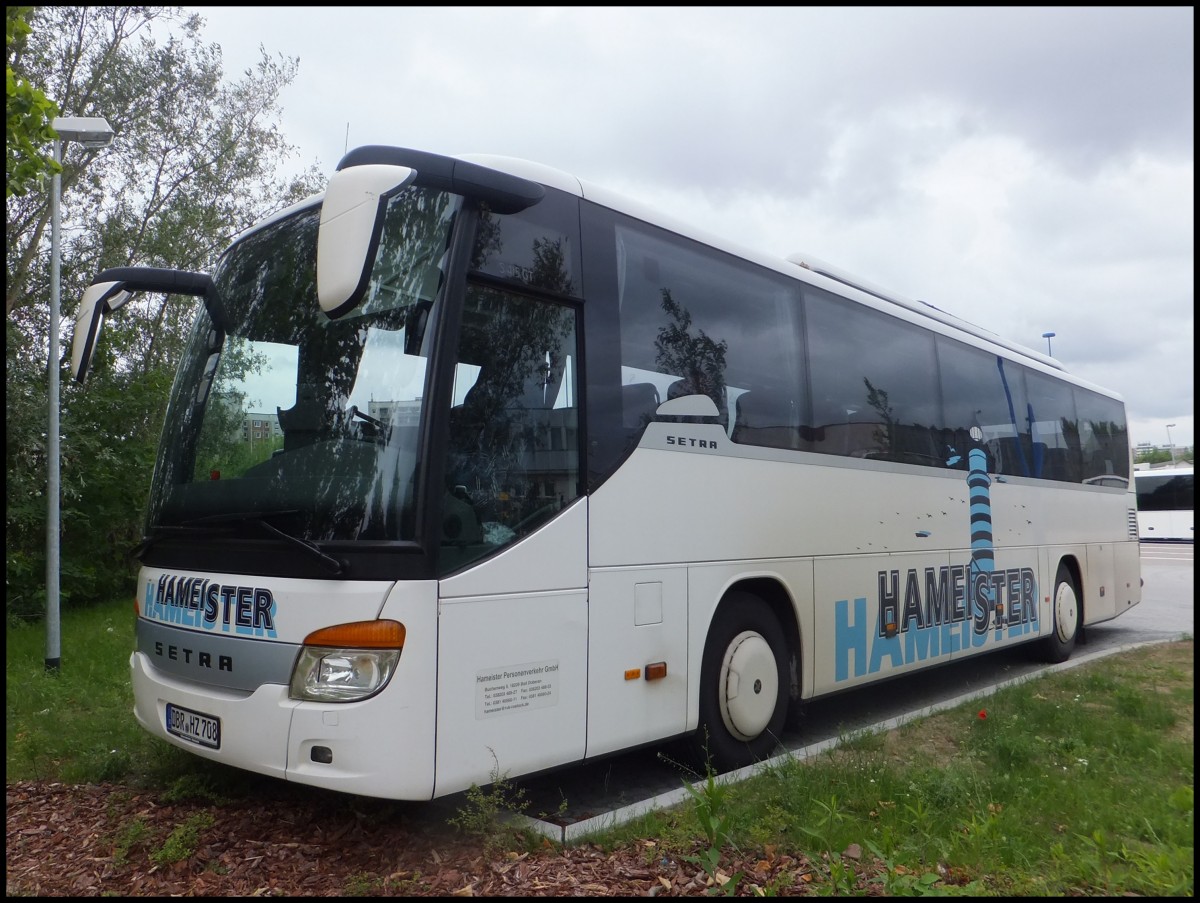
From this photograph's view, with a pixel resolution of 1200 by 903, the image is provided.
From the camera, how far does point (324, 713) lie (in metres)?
4.06

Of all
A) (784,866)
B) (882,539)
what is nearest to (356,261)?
→ (784,866)

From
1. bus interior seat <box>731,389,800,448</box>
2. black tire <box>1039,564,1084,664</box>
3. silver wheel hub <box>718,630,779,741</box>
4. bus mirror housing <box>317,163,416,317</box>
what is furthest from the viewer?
black tire <box>1039,564,1084,664</box>

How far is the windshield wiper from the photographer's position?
4.08 m

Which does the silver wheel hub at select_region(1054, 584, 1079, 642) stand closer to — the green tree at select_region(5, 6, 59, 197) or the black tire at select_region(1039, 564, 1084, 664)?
the black tire at select_region(1039, 564, 1084, 664)

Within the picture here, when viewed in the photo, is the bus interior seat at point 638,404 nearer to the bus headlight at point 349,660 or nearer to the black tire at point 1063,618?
the bus headlight at point 349,660

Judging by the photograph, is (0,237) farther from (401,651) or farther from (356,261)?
(401,651)

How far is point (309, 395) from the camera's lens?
14.9 feet

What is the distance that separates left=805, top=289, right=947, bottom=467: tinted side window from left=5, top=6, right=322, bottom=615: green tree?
9.11 m

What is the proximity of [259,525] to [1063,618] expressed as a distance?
9.76 m

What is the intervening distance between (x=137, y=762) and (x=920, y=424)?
21.7ft

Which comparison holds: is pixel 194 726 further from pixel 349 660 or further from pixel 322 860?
pixel 349 660

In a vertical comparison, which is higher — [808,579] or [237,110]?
[237,110]

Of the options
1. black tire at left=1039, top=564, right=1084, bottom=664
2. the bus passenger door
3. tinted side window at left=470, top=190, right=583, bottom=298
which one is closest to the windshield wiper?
the bus passenger door

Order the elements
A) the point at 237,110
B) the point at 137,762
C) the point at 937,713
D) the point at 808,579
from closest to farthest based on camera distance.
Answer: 1. the point at 137,762
2. the point at 808,579
3. the point at 937,713
4. the point at 237,110
